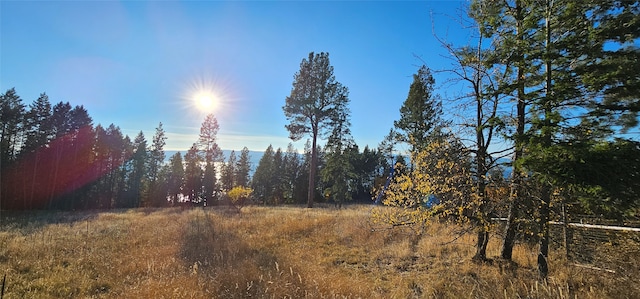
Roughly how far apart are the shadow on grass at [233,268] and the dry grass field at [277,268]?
0.08 ft

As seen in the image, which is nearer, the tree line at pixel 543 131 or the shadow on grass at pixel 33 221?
the tree line at pixel 543 131

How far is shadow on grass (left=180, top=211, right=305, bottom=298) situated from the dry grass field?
0.08 feet

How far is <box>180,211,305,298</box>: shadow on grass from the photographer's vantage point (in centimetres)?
509

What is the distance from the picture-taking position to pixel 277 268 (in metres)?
5.27

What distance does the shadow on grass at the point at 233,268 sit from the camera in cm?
509

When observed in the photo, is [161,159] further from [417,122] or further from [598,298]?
[598,298]

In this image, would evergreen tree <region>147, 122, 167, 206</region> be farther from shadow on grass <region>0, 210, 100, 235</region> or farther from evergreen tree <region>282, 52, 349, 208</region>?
evergreen tree <region>282, 52, 349, 208</region>

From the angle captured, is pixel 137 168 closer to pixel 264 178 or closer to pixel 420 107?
pixel 264 178

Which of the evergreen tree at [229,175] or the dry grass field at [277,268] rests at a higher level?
the evergreen tree at [229,175]

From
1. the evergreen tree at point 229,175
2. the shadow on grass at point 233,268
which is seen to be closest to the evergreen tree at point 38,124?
the evergreen tree at point 229,175

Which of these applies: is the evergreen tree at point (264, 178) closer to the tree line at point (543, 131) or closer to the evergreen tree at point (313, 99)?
the evergreen tree at point (313, 99)

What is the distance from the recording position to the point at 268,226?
12922 mm

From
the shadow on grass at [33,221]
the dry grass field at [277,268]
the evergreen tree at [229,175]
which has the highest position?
the evergreen tree at [229,175]

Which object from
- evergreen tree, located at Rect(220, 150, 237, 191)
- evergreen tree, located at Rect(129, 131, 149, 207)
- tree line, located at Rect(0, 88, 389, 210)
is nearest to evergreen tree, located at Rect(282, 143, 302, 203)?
tree line, located at Rect(0, 88, 389, 210)
